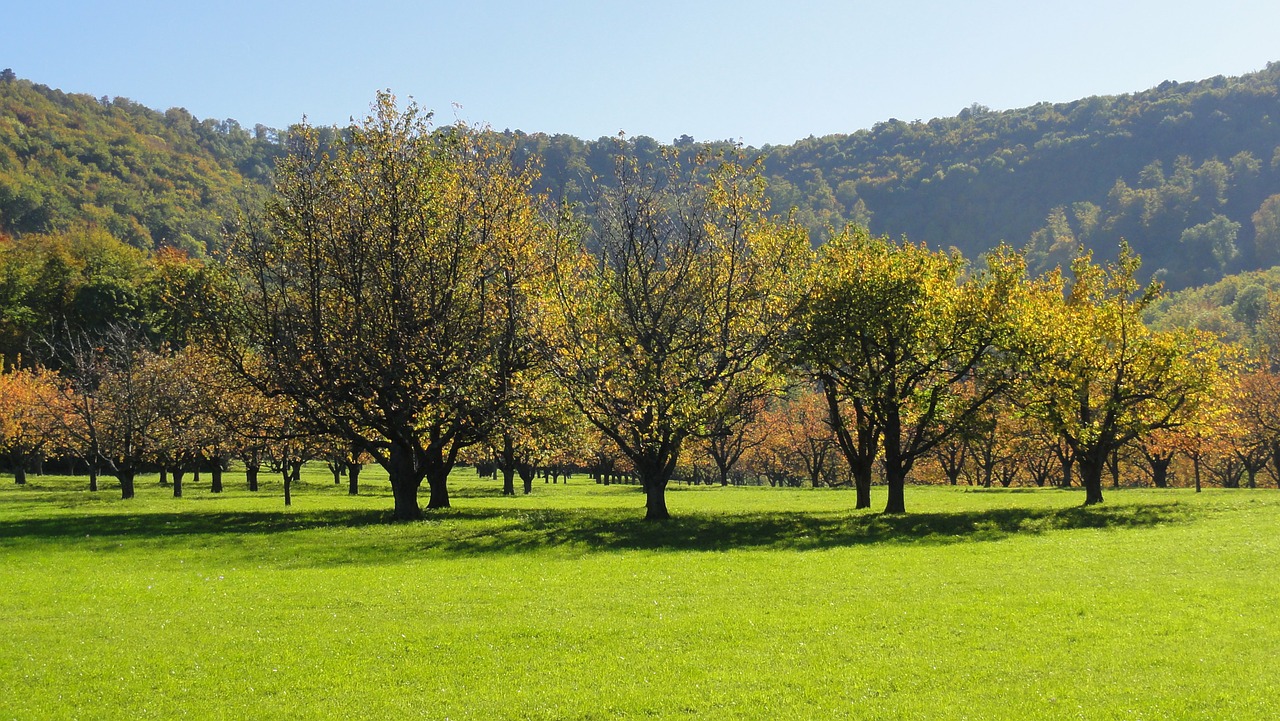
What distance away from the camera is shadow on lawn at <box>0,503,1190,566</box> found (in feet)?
104

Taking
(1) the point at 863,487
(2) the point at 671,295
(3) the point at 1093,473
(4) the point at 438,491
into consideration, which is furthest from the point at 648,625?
(3) the point at 1093,473

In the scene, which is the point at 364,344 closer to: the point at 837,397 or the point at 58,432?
the point at 837,397

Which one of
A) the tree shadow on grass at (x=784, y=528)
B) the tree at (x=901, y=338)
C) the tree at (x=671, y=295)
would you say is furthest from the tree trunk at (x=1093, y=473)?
the tree at (x=671, y=295)

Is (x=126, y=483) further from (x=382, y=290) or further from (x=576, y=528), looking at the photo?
(x=576, y=528)

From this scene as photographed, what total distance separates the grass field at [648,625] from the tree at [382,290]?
754cm

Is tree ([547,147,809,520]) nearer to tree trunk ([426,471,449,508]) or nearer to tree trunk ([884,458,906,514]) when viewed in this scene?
tree trunk ([884,458,906,514])

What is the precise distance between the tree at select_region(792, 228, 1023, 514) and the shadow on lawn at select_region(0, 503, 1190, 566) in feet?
17.9

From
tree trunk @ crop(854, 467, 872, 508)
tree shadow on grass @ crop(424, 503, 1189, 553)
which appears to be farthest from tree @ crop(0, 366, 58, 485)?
tree trunk @ crop(854, 467, 872, 508)

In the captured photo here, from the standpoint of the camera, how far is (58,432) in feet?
230

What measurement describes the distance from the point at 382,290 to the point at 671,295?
44.5ft

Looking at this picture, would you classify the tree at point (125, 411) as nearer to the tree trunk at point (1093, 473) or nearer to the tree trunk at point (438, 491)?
the tree trunk at point (438, 491)

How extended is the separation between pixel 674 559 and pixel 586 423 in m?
15.6

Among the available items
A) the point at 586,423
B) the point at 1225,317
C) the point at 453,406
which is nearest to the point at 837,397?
the point at 586,423

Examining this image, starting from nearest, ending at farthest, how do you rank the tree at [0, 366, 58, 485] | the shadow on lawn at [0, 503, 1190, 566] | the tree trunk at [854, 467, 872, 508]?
the shadow on lawn at [0, 503, 1190, 566], the tree trunk at [854, 467, 872, 508], the tree at [0, 366, 58, 485]
